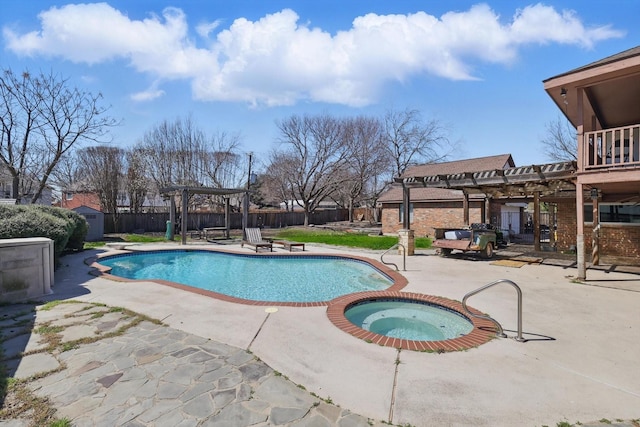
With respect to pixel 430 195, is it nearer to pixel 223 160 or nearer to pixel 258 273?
pixel 258 273

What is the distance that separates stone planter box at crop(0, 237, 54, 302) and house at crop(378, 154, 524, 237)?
16.5 m

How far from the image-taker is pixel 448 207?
20.0 m

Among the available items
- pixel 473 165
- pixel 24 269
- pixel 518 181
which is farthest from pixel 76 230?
pixel 473 165

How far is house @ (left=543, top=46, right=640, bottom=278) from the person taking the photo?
7.41m

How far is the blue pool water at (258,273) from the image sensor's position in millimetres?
8185

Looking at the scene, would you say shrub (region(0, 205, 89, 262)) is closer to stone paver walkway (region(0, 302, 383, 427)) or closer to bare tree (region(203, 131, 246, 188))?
stone paver walkway (region(0, 302, 383, 427))

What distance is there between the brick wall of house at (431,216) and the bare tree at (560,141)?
51.3ft

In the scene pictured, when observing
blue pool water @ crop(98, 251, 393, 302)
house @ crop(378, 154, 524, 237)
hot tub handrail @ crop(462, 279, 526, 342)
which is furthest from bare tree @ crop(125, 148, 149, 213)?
hot tub handrail @ crop(462, 279, 526, 342)

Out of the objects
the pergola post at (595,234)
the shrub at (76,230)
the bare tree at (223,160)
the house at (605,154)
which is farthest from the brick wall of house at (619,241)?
the bare tree at (223,160)

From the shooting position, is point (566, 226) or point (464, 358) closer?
point (464, 358)

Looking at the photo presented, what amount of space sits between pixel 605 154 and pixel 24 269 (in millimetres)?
13020

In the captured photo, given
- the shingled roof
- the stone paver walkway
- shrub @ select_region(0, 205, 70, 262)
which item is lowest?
the stone paver walkway

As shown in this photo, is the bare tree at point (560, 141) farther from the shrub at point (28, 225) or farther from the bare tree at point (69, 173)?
the bare tree at point (69, 173)

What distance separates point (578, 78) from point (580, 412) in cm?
808
